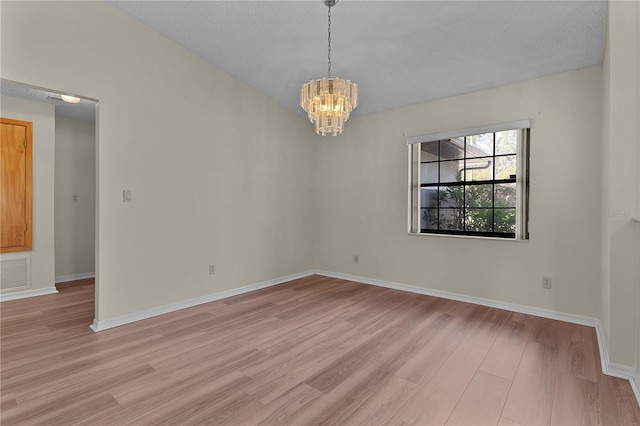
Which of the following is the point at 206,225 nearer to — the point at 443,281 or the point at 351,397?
the point at 351,397

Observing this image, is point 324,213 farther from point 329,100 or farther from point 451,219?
point 329,100

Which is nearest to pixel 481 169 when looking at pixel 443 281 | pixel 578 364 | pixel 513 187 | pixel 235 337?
pixel 513 187

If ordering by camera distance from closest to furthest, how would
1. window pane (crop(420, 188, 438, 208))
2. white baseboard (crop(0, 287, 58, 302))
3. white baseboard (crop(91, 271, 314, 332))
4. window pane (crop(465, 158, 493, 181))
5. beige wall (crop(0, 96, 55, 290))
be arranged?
white baseboard (crop(91, 271, 314, 332)), window pane (crop(465, 158, 493, 181)), white baseboard (crop(0, 287, 58, 302)), beige wall (crop(0, 96, 55, 290)), window pane (crop(420, 188, 438, 208))

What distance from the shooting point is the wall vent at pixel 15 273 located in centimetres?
400

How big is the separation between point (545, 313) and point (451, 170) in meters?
2.00

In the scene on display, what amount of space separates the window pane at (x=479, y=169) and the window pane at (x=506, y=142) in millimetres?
170

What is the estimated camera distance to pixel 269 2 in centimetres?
282

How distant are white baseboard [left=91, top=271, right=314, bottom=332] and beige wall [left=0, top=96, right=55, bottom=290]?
6.52 ft

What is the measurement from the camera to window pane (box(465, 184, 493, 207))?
3.88m

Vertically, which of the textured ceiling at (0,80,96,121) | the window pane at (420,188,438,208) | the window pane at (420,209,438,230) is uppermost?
the textured ceiling at (0,80,96,121)

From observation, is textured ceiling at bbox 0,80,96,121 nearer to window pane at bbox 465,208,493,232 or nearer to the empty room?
the empty room

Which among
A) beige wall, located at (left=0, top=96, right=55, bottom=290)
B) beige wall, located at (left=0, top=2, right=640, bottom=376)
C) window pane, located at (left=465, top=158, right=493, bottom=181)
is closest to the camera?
beige wall, located at (left=0, top=2, right=640, bottom=376)

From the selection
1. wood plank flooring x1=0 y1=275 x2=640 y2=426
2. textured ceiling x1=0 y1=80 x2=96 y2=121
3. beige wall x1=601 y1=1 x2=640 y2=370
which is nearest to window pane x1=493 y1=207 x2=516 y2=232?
wood plank flooring x1=0 y1=275 x2=640 y2=426

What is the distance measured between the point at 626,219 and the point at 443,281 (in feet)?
7.22
